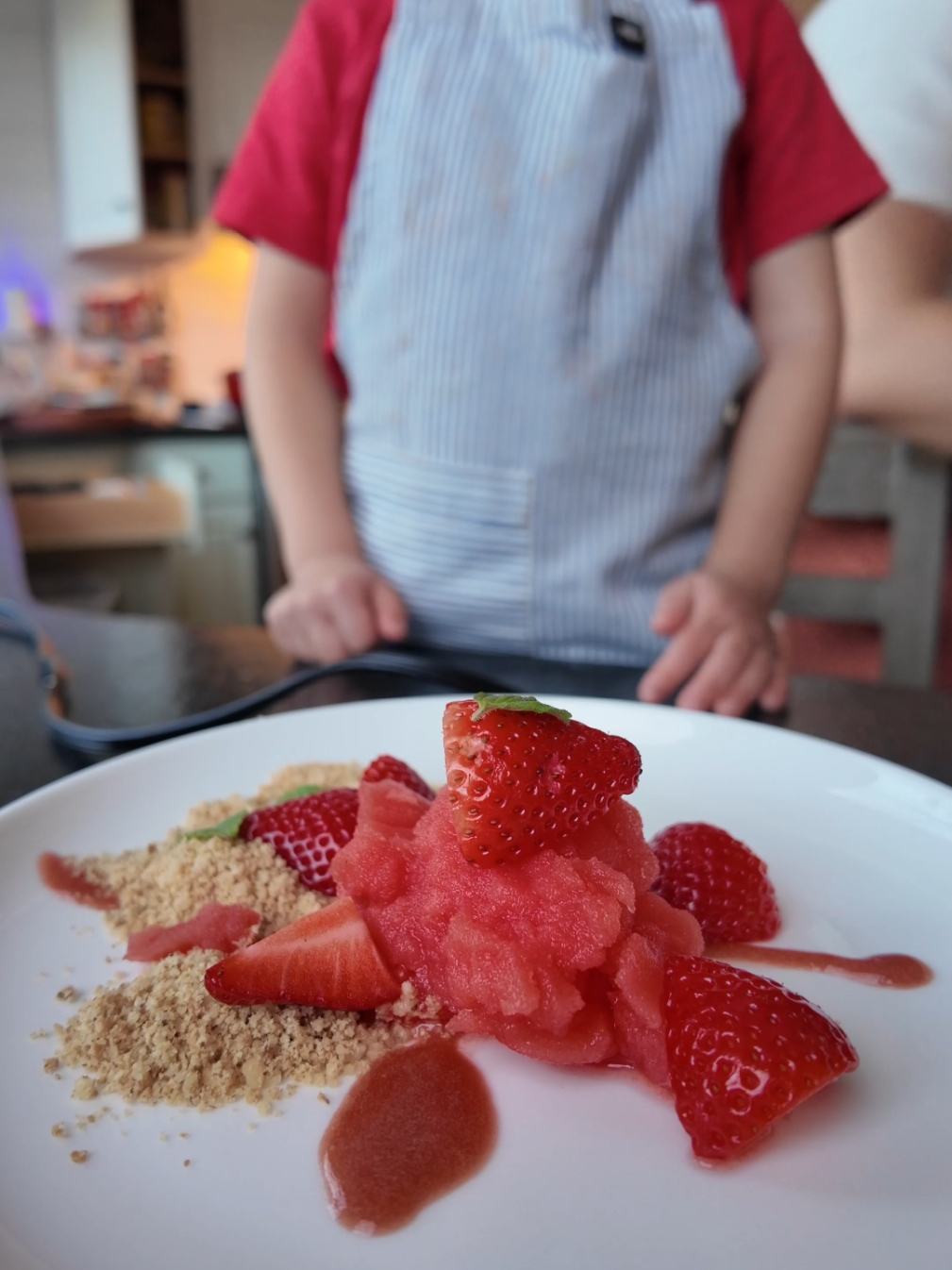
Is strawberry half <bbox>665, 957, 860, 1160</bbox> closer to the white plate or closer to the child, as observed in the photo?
the white plate

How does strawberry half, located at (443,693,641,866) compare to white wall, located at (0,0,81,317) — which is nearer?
strawberry half, located at (443,693,641,866)

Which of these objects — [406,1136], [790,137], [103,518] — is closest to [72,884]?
[406,1136]

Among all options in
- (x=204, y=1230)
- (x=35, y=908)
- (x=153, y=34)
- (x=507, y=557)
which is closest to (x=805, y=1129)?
(x=204, y=1230)

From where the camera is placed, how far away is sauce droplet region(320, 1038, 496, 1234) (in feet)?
0.97

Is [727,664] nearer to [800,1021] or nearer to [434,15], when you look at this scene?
[800,1021]

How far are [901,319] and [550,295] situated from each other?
0.49 meters

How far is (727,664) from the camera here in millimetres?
815

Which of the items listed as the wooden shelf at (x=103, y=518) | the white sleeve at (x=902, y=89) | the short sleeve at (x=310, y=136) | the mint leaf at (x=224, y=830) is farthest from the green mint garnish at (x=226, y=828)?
the wooden shelf at (x=103, y=518)

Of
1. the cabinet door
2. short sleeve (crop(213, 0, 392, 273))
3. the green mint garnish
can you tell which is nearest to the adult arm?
short sleeve (crop(213, 0, 392, 273))

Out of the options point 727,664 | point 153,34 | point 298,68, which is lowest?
point 727,664

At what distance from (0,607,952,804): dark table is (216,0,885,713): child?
0.23ft

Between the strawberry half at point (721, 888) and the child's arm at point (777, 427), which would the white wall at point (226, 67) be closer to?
the child's arm at point (777, 427)

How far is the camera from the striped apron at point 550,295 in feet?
2.93

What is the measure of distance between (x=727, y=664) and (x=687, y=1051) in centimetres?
51
